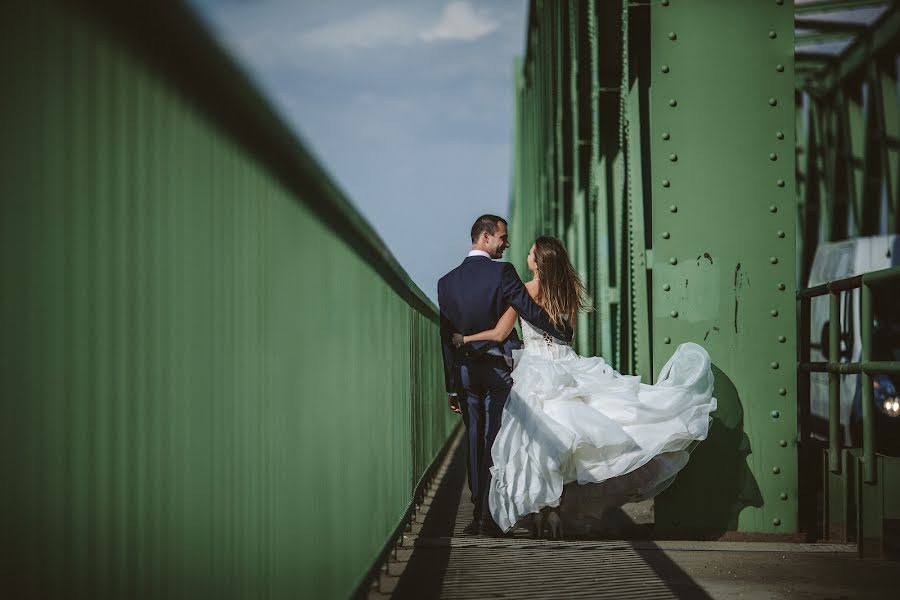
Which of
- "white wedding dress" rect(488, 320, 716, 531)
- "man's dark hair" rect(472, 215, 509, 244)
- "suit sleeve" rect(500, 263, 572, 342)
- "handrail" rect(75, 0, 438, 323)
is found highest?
"man's dark hair" rect(472, 215, 509, 244)

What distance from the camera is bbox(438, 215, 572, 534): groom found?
5.98m

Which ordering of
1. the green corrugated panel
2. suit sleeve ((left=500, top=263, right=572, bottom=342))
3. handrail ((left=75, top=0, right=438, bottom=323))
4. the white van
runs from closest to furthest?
1. the green corrugated panel
2. handrail ((left=75, top=0, right=438, bottom=323))
3. suit sleeve ((left=500, top=263, right=572, bottom=342))
4. the white van

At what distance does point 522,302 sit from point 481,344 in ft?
1.06

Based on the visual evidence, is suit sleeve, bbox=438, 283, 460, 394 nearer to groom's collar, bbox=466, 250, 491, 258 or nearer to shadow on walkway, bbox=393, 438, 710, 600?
groom's collar, bbox=466, 250, 491, 258

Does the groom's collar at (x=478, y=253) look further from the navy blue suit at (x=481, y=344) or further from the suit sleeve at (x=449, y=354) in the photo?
the suit sleeve at (x=449, y=354)

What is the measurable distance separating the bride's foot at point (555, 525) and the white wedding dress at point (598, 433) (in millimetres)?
180

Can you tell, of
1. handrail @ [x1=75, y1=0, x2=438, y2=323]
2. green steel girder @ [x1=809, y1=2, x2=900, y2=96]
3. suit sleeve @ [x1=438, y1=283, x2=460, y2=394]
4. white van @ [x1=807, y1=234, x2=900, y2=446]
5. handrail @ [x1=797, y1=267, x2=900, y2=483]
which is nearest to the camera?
handrail @ [x1=75, y1=0, x2=438, y2=323]

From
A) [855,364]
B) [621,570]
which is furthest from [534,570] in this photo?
[855,364]

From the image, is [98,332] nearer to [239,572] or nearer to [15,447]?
[15,447]

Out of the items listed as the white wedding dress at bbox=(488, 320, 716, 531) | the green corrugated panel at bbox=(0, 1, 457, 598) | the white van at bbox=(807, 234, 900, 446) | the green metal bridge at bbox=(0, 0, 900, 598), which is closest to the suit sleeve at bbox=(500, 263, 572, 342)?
the white wedding dress at bbox=(488, 320, 716, 531)

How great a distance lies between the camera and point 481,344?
5980mm

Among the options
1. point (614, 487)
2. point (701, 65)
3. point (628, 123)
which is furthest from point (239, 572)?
point (628, 123)

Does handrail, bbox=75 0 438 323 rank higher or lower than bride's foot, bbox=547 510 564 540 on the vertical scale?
higher

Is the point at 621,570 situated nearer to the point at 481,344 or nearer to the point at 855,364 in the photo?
the point at 855,364
